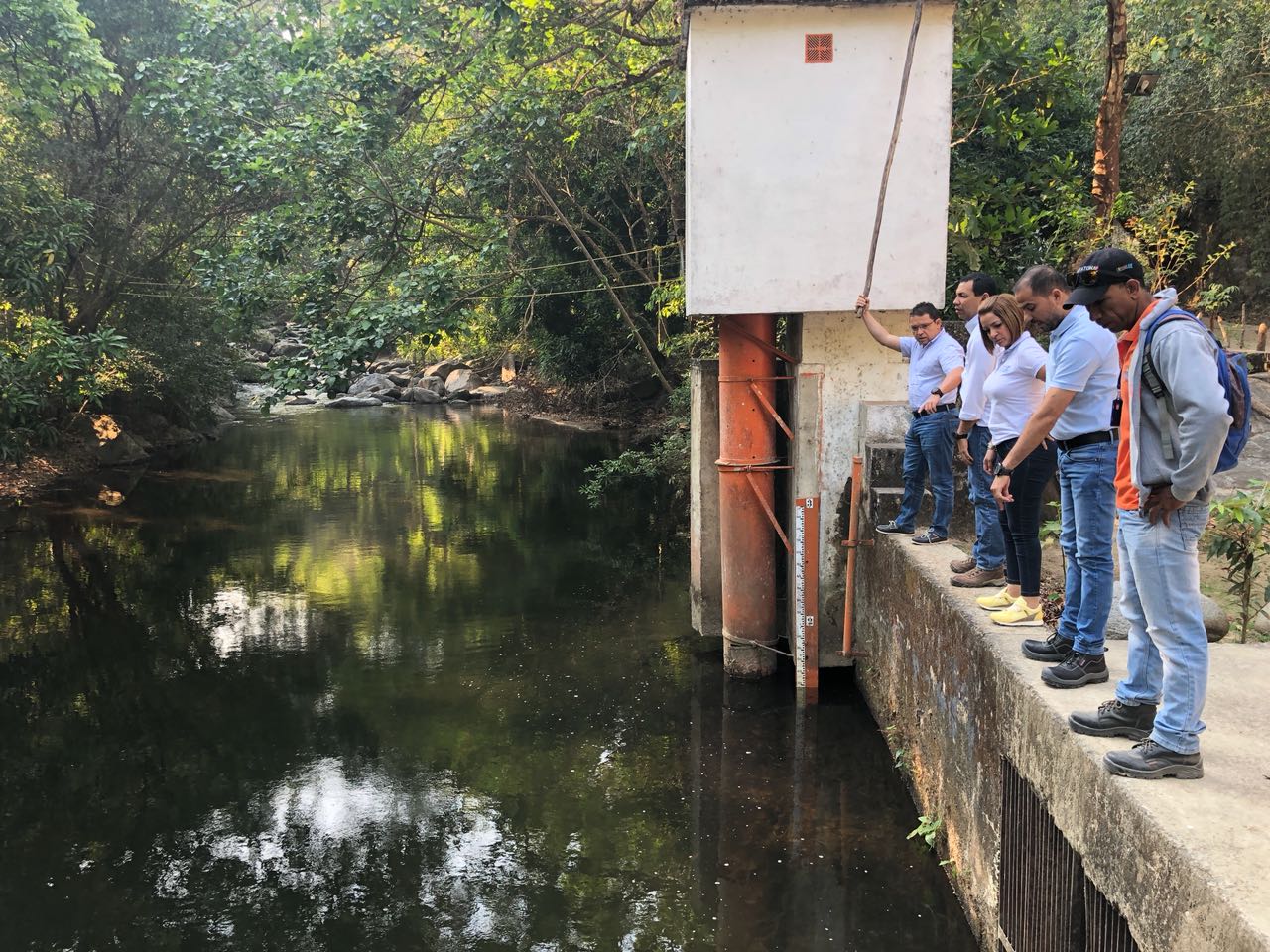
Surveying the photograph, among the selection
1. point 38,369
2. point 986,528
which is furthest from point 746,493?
point 38,369

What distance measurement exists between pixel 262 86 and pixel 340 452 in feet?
30.1

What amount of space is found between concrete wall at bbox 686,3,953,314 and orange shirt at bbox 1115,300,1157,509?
364 cm

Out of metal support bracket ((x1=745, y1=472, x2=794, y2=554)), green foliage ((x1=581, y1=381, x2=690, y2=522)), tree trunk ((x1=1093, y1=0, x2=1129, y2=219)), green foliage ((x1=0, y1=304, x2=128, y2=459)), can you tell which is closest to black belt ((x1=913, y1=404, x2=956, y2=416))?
metal support bracket ((x1=745, y1=472, x2=794, y2=554))

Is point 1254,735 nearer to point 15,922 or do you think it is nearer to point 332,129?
point 15,922

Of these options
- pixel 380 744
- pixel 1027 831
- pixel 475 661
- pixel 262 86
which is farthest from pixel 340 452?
pixel 1027 831

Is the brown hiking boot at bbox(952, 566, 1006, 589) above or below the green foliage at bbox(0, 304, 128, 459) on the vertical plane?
below

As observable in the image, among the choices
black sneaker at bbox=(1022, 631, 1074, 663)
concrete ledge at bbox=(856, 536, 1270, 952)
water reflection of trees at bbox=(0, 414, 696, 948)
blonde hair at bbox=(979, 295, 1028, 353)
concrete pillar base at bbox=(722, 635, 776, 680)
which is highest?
blonde hair at bbox=(979, 295, 1028, 353)

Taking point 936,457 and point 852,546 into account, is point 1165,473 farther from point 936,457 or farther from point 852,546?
point 852,546

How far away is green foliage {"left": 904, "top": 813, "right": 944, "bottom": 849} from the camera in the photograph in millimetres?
5219

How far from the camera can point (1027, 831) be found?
3758 mm

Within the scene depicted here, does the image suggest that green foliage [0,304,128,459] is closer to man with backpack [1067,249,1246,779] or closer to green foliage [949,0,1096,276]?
green foliage [949,0,1096,276]

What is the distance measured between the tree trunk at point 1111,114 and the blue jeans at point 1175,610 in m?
6.26

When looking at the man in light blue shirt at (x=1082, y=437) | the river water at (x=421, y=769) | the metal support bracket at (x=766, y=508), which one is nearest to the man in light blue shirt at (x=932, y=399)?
the metal support bracket at (x=766, y=508)

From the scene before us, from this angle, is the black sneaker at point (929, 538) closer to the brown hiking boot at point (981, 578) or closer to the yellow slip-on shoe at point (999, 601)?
the brown hiking boot at point (981, 578)
